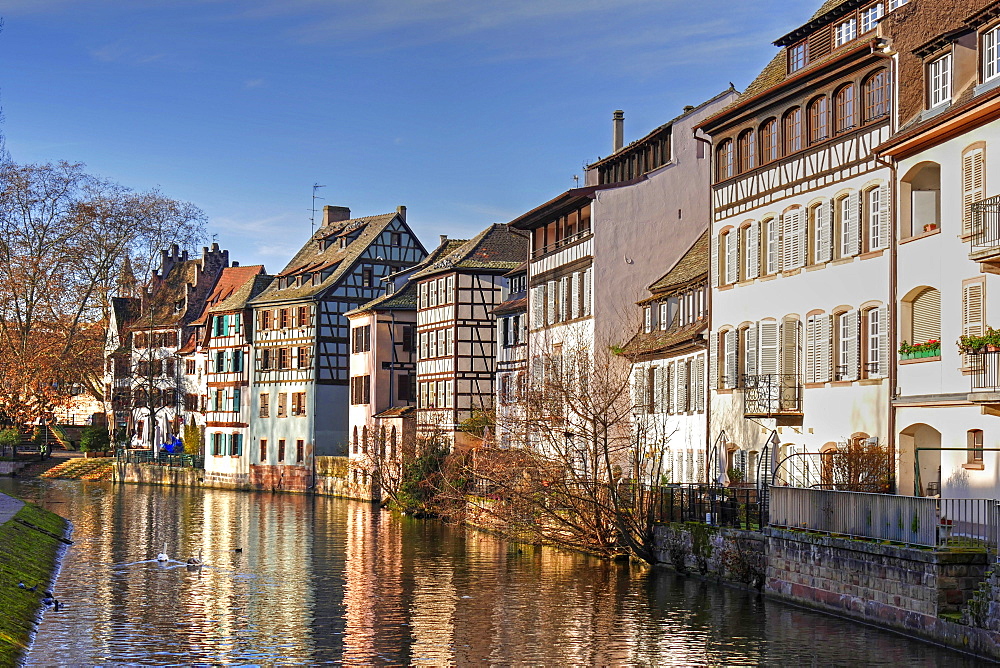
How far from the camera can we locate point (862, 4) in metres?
32.8

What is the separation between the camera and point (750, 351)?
118 ft

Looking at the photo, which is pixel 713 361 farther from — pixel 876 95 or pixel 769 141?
pixel 876 95

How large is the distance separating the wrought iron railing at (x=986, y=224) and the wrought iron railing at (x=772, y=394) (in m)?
9.63

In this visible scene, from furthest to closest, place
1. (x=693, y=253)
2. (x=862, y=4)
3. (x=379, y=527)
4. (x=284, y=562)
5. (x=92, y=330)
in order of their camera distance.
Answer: (x=92, y=330), (x=379, y=527), (x=693, y=253), (x=284, y=562), (x=862, y=4)

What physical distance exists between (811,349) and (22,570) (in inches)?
706

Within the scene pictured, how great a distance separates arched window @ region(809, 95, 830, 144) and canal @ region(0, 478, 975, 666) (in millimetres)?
10660

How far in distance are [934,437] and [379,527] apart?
80.9 feet

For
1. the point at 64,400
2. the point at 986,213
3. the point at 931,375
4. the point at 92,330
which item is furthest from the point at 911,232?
the point at 64,400

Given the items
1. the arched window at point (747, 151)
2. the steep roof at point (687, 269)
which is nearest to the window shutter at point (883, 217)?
the arched window at point (747, 151)

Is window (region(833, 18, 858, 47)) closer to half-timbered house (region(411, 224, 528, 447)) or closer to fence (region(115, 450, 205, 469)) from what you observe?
half-timbered house (region(411, 224, 528, 447))

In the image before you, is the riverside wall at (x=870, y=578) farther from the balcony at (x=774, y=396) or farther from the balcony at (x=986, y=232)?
the balcony at (x=986, y=232)

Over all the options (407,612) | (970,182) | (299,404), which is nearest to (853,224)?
(970,182)

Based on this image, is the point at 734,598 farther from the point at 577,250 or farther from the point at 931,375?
the point at 577,250

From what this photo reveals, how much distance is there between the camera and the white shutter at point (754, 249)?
36.0m
